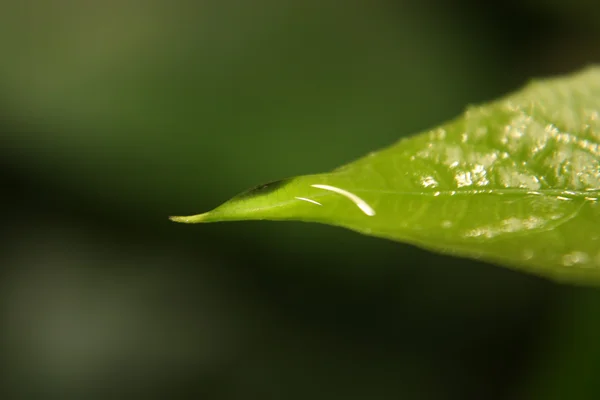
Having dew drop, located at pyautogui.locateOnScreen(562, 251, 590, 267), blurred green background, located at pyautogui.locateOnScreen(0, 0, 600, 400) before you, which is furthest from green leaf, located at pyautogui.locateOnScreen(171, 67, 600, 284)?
blurred green background, located at pyautogui.locateOnScreen(0, 0, 600, 400)

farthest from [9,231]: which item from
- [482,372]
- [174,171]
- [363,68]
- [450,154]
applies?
[450,154]

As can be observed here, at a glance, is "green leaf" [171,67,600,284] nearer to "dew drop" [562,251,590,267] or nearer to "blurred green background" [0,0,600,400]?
"dew drop" [562,251,590,267]

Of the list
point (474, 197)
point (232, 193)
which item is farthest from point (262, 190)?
point (232, 193)

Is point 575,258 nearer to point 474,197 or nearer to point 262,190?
point 474,197

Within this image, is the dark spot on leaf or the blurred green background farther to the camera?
the blurred green background

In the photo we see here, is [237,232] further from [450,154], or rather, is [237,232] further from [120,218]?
[450,154]

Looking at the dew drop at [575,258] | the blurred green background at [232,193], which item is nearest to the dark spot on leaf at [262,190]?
the dew drop at [575,258]

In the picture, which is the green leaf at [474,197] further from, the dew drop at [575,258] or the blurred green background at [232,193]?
the blurred green background at [232,193]
